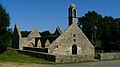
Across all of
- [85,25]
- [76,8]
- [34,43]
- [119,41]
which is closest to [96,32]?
[85,25]

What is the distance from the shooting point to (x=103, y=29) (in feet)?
287

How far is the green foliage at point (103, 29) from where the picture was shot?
3114 inches

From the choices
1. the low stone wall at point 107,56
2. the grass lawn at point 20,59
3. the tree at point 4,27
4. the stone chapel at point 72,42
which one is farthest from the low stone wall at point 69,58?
the tree at point 4,27

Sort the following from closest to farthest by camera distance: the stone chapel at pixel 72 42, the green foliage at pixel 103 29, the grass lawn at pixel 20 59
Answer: the grass lawn at pixel 20 59, the stone chapel at pixel 72 42, the green foliage at pixel 103 29

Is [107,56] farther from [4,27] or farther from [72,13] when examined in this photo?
[4,27]

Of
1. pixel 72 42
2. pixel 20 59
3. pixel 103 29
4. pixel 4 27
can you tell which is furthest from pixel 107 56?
pixel 103 29

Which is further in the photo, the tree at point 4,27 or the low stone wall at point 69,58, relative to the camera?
the tree at point 4,27

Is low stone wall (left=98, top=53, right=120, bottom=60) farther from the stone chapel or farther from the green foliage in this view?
the green foliage

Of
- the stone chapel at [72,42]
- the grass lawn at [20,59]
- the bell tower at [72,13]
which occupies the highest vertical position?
the bell tower at [72,13]

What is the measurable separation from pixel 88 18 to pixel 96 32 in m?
7.11

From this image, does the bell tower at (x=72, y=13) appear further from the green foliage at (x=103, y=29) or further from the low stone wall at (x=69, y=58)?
the green foliage at (x=103, y=29)

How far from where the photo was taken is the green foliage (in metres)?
79.1

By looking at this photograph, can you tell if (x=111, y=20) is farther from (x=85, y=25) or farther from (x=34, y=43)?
(x=34, y=43)

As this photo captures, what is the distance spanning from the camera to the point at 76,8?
5381cm
